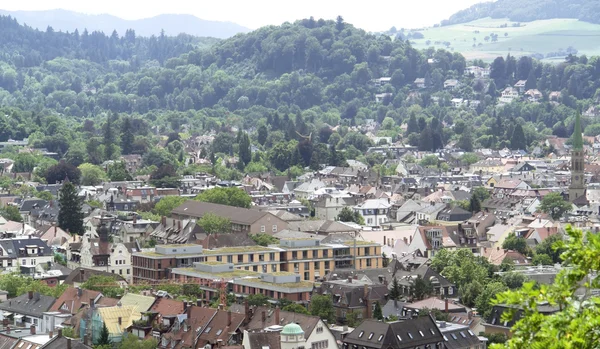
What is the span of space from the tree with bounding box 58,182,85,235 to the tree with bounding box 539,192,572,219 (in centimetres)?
2968

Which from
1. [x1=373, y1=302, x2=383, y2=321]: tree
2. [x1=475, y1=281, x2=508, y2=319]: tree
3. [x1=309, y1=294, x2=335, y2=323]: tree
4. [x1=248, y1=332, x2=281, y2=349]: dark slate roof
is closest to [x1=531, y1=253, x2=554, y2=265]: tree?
[x1=475, y1=281, x2=508, y2=319]: tree

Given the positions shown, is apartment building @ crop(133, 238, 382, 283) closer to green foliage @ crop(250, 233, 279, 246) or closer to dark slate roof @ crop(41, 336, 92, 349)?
green foliage @ crop(250, 233, 279, 246)

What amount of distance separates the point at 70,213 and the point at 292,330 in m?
40.4

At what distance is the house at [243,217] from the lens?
72.1 m

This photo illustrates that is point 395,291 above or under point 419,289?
above

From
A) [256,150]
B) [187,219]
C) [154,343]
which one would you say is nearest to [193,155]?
[256,150]

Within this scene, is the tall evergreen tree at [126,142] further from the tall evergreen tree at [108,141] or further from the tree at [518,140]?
the tree at [518,140]

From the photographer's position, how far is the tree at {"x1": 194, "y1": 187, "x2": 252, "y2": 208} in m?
86.2

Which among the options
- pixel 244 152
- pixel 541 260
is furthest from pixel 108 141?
pixel 541 260

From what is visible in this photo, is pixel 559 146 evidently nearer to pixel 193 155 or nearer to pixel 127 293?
pixel 193 155

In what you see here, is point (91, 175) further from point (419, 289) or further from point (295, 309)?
point (295, 309)

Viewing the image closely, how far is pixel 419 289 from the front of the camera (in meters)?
54.6

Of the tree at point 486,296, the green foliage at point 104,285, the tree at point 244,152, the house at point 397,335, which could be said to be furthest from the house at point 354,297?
the tree at point 244,152

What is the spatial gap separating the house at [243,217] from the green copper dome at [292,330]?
101 ft
